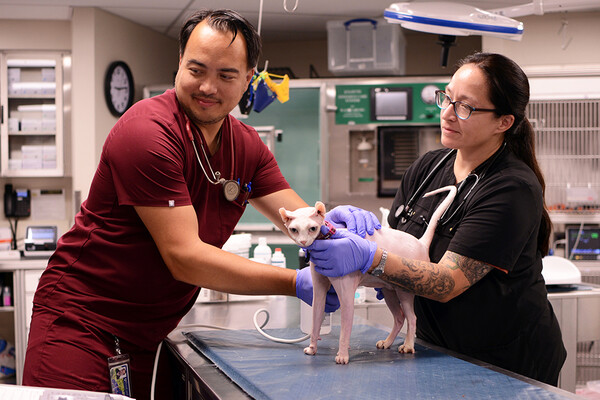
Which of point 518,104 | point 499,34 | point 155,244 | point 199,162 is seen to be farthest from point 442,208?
point 499,34

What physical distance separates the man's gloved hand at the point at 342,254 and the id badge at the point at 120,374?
591 millimetres

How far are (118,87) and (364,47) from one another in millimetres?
2055

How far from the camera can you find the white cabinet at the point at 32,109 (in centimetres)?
472

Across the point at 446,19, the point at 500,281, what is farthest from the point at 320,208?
the point at 446,19

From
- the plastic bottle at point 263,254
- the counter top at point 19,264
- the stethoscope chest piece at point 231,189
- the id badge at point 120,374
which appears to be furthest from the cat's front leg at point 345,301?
the counter top at point 19,264

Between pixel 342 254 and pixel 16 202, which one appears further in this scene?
pixel 16 202

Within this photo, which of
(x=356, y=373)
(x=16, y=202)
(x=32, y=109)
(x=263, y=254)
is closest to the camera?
(x=356, y=373)

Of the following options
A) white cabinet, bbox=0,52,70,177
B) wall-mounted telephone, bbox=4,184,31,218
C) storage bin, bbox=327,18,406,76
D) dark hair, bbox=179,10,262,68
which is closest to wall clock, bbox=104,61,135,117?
white cabinet, bbox=0,52,70,177

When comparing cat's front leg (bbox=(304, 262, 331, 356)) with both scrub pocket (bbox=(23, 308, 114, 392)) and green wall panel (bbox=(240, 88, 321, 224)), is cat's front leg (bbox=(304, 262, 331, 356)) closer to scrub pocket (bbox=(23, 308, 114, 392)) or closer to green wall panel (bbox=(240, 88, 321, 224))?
scrub pocket (bbox=(23, 308, 114, 392))

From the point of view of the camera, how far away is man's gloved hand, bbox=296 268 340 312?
1.51 m

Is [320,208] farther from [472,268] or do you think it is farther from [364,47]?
[364,47]

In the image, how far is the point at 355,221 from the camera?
4.83ft

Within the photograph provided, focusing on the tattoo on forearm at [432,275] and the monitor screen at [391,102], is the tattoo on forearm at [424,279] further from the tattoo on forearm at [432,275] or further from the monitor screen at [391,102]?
the monitor screen at [391,102]

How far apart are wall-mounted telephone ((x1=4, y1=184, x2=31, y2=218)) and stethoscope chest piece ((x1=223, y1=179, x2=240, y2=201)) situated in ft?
13.1
